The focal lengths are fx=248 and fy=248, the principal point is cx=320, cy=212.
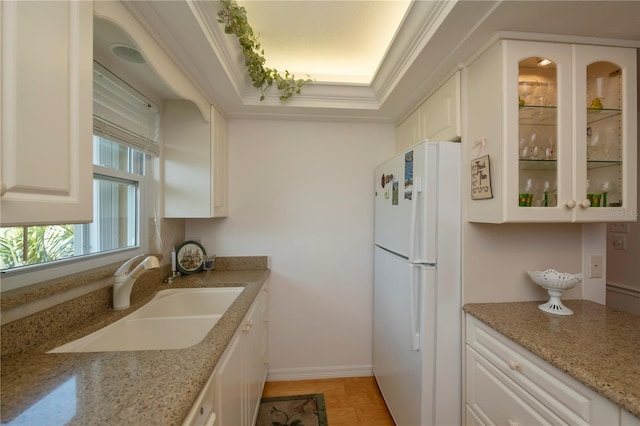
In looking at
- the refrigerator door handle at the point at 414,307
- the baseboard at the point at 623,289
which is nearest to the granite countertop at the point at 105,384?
the refrigerator door handle at the point at 414,307

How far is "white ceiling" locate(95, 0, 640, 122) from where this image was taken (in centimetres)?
103

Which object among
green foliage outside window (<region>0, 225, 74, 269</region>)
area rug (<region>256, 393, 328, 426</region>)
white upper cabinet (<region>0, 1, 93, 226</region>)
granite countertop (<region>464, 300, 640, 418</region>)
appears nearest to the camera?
white upper cabinet (<region>0, 1, 93, 226</region>)

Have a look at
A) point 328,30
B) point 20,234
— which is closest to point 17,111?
point 20,234

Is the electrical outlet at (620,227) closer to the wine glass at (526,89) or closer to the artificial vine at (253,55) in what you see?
the wine glass at (526,89)

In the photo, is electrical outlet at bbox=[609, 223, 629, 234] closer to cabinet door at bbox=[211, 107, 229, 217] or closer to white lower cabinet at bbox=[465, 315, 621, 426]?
white lower cabinet at bbox=[465, 315, 621, 426]

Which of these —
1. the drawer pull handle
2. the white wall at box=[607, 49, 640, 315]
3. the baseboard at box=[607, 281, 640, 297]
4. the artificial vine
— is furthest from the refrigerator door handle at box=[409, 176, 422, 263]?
the baseboard at box=[607, 281, 640, 297]

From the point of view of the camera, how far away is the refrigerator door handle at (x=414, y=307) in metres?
1.34

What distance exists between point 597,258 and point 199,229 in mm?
2676

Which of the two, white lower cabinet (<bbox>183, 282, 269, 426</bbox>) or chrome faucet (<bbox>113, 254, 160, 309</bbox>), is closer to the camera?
white lower cabinet (<bbox>183, 282, 269, 426</bbox>)

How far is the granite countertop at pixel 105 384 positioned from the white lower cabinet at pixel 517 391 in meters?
1.17

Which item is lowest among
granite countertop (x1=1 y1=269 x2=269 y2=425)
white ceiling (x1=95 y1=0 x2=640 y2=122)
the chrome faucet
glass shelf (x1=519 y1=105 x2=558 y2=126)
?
granite countertop (x1=1 y1=269 x2=269 y2=425)

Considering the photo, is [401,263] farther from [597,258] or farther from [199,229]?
[199,229]

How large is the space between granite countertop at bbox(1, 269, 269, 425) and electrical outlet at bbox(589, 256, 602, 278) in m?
1.93

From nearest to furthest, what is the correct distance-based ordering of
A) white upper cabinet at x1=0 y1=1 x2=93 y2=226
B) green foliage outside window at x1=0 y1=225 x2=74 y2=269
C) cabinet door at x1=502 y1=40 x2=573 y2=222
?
white upper cabinet at x1=0 y1=1 x2=93 y2=226 → green foliage outside window at x1=0 y1=225 x2=74 y2=269 → cabinet door at x1=502 y1=40 x2=573 y2=222
